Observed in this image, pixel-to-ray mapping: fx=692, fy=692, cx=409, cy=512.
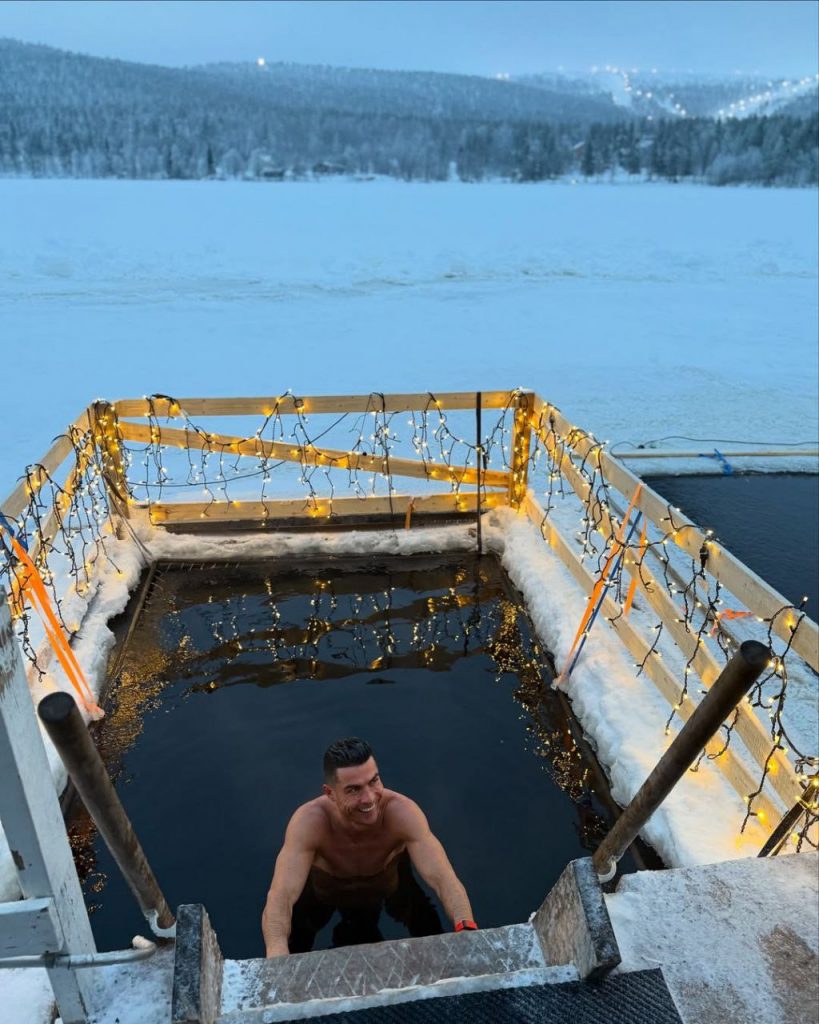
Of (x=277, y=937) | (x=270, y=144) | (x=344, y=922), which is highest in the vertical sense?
(x=270, y=144)

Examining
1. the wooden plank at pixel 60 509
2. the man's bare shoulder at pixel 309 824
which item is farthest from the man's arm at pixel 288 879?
the wooden plank at pixel 60 509

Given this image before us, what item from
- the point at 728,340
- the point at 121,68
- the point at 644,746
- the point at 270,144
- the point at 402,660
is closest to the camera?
the point at 644,746

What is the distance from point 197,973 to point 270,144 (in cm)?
5042

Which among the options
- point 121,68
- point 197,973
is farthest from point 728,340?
point 121,68

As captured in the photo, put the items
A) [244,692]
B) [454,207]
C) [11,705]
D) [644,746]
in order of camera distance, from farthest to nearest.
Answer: [454,207] → [244,692] → [644,746] → [11,705]

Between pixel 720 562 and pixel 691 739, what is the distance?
167 centimetres

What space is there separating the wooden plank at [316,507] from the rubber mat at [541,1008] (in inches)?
189

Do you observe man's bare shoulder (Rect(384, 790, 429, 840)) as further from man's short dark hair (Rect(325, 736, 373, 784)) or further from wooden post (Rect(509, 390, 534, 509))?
wooden post (Rect(509, 390, 534, 509))

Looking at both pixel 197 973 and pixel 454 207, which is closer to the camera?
pixel 197 973

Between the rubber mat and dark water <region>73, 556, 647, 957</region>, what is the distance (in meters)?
1.33

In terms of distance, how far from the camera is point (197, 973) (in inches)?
78.9

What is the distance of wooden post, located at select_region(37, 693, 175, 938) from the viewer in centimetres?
157

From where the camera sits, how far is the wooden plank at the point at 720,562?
2854mm

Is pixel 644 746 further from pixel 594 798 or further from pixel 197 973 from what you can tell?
pixel 197 973
